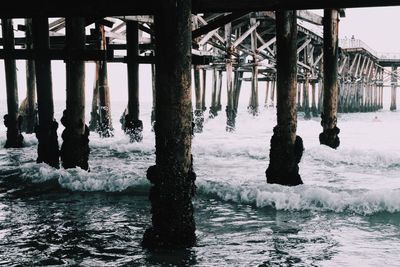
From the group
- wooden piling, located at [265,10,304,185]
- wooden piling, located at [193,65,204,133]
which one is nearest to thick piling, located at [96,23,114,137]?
wooden piling, located at [193,65,204,133]

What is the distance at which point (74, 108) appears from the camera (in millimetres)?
7023

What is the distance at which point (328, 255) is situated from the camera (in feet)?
Result: 13.1

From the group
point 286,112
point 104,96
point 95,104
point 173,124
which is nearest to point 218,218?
point 173,124

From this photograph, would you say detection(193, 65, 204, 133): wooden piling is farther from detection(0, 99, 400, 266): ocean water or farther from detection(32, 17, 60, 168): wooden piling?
detection(32, 17, 60, 168): wooden piling

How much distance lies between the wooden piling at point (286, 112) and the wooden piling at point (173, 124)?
256cm

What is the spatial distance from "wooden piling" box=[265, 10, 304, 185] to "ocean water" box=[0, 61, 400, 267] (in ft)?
0.93

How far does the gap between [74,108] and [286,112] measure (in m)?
3.04

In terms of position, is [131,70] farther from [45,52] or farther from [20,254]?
[20,254]

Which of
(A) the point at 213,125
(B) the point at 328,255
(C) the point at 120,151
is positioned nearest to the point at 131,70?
(C) the point at 120,151

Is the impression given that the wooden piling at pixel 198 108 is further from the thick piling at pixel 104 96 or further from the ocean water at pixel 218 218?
the ocean water at pixel 218 218

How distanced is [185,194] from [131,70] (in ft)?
23.9

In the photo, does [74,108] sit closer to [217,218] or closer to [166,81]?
[217,218]

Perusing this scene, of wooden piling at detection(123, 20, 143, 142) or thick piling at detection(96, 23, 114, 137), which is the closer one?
wooden piling at detection(123, 20, 143, 142)

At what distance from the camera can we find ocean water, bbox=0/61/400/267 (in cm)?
393
